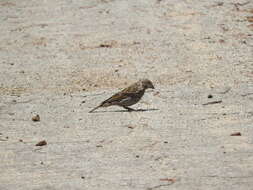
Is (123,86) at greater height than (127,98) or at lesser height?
lesser

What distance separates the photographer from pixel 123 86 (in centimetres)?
1252

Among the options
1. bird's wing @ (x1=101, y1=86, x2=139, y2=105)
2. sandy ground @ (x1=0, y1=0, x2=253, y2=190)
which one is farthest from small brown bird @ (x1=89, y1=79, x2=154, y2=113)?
sandy ground @ (x1=0, y1=0, x2=253, y2=190)

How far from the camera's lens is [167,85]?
1230 centimetres

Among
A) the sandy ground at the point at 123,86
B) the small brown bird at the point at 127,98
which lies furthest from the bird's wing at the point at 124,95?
the sandy ground at the point at 123,86

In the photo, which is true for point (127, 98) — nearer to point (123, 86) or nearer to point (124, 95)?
point (124, 95)

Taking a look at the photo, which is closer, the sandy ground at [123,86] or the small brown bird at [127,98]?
the sandy ground at [123,86]

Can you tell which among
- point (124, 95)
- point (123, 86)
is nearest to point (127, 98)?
point (124, 95)

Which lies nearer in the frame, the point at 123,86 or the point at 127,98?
the point at 127,98

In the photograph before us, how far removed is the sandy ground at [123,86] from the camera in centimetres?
793

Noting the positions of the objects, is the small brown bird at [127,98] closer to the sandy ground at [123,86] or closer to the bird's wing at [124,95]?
the bird's wing at [124,95]

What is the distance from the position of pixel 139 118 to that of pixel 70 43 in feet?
17.7

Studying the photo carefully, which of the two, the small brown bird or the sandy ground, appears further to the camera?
the small brown bird

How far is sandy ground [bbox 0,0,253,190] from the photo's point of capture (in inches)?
312

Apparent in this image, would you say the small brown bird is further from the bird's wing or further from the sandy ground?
the sandy ground
